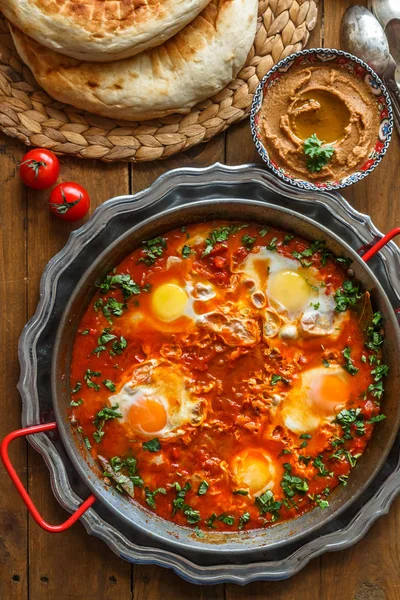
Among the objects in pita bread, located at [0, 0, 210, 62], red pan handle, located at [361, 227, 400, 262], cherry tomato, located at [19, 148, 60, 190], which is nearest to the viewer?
pita bread, located at [0, 0, 210, 62]

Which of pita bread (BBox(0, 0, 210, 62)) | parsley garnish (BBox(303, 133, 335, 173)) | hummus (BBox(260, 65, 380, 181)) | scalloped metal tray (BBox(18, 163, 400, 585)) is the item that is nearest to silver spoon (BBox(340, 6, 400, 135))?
hummus (BBox(260, 65, 380, 181))

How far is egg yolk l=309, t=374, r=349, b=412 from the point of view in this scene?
4.18 meters

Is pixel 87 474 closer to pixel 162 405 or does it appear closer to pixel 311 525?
pixel 162 405

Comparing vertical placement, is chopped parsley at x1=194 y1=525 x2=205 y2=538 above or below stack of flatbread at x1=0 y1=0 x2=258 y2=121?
below

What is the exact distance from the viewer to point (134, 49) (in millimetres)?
3863

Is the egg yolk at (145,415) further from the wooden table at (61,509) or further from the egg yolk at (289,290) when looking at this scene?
the egg yolk at (289,290)

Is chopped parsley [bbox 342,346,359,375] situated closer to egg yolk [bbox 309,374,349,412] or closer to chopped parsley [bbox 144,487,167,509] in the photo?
egg yolk [bbox 309,374,349,412]

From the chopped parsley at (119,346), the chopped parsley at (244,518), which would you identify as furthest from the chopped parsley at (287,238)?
the chopped parsley at (244,518)

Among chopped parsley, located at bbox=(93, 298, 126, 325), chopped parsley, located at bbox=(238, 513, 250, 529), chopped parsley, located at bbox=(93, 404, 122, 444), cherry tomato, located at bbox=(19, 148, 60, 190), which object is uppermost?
cherry tomato, located at bbox=(19, 148, 60, 190)

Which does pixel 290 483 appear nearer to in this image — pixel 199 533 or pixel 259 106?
pixel 199 533

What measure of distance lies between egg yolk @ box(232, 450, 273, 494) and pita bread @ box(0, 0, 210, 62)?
2.57 m

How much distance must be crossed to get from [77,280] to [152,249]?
0.51 meters

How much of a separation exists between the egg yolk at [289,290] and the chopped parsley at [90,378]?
3.93 ft

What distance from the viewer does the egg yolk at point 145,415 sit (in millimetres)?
4137
